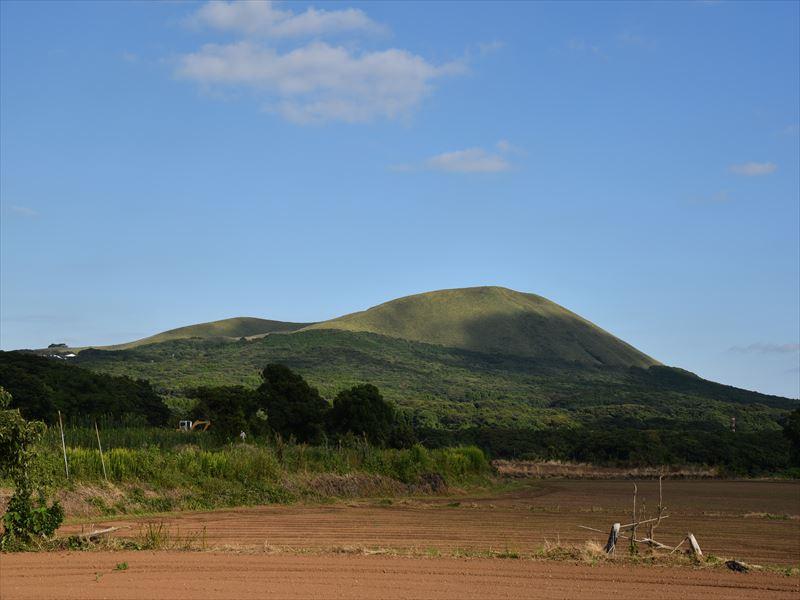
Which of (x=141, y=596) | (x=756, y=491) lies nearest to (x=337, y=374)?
(x=756, y=491)

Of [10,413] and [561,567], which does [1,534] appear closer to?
[10,413]

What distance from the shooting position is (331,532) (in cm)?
2288

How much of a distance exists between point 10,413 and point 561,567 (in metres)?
9.96

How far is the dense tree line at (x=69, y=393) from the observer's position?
49719mm

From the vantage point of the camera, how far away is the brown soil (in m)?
20.6

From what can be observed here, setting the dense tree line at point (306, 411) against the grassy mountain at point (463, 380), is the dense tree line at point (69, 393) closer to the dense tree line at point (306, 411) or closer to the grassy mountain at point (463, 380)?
the dense tree line at point (306, 411)

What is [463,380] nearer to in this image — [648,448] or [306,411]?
[648,448]

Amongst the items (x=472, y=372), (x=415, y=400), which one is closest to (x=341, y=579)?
(x=415, y=400)

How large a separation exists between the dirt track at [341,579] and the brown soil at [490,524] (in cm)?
203

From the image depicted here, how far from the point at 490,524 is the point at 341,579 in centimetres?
1246

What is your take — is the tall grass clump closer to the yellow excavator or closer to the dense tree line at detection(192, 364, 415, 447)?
the dense tree line at detection(192, 364, 415, 447)

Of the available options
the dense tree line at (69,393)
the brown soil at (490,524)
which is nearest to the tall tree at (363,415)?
the dense tree line at (69,393)

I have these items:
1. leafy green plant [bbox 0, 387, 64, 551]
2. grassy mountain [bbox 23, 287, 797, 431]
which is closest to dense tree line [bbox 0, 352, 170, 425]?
leafy green plant [bbox 0, 387, 64, 551]

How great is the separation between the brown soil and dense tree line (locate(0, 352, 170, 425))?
64.3 ft
